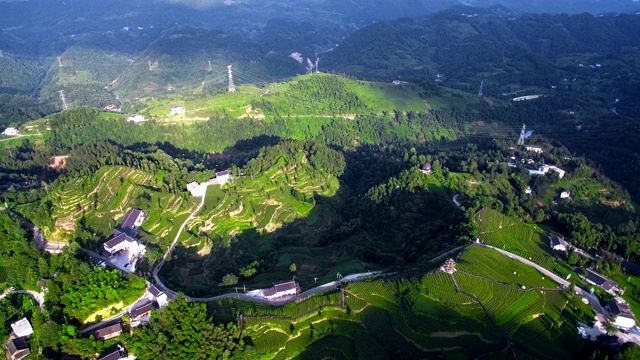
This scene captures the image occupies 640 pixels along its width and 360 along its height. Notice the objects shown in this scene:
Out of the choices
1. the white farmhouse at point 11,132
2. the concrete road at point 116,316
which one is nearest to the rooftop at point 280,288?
the concrete road at point 116,316

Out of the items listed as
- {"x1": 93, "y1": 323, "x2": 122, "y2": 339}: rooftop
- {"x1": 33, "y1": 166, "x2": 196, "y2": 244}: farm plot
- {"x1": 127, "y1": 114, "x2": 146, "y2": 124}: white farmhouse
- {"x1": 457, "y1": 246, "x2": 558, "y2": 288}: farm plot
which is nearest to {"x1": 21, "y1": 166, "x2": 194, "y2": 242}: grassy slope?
{"x1": 33, "y1": 166, "x2": 196, "y2": 244}: farm plot

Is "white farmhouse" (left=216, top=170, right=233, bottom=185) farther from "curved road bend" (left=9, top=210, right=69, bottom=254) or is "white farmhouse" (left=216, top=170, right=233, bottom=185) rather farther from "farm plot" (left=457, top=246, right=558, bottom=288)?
"farm plot" (left=457, top=246, right=558, bottom=288)

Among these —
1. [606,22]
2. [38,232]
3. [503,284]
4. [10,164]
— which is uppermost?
[606,22]

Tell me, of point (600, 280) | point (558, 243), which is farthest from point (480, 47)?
point (600, 280)

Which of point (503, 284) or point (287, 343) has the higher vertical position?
point (503, 284)

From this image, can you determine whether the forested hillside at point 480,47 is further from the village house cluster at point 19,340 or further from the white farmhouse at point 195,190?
the village house cluster at point 19,340

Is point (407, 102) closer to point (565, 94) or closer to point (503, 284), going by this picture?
point (565, 94)

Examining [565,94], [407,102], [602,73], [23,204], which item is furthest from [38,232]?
→ [602,73]

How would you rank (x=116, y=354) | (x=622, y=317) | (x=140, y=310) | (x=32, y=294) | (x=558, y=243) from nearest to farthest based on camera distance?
(x=116, y=354), (x=622, y=317), (x=140, y=310), (x=32, y=294), (x=558, y=243)

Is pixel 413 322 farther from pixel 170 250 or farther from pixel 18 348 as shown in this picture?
pixel 18 348
